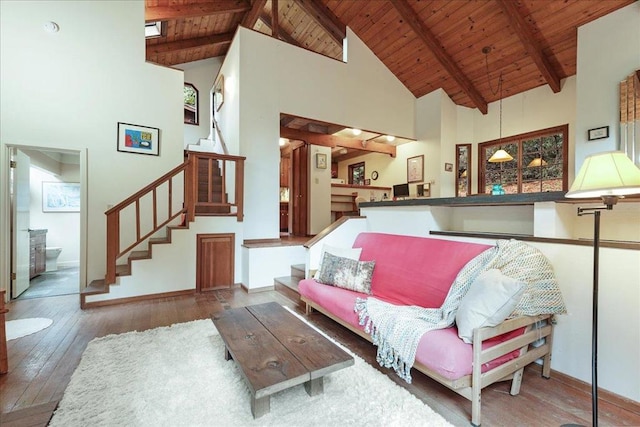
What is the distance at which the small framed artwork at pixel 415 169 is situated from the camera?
21.7ft

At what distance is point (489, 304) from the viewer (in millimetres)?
1507

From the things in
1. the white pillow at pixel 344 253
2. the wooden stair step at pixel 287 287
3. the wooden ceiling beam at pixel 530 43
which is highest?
the wooden ceiling beam at pixel 530 43

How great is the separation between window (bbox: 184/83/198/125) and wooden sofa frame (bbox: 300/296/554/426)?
864cm

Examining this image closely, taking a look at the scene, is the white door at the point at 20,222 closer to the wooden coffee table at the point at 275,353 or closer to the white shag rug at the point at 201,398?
the white shag rug at the point at 201,398

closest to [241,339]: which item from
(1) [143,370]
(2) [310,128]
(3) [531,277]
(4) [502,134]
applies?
(1) [143,370]

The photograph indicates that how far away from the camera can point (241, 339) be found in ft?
5.92

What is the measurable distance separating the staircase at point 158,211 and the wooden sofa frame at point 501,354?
338 cm

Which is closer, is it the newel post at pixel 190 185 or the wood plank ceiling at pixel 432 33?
the newel post at pixel 190 185

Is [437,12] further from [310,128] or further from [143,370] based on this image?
[143,370]

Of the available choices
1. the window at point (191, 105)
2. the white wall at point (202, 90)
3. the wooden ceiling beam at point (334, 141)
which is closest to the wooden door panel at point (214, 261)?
the wooden ceiling beam at point (334, 141)

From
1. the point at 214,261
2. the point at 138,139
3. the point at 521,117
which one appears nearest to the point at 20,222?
the point at 138,139

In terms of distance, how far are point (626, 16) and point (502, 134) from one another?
2.45 meters

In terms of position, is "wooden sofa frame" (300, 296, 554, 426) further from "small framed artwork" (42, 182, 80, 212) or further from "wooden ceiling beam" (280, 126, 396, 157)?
"small framed artwork" (42, 182, 80, 212)

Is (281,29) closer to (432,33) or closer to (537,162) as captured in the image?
(432,33)
